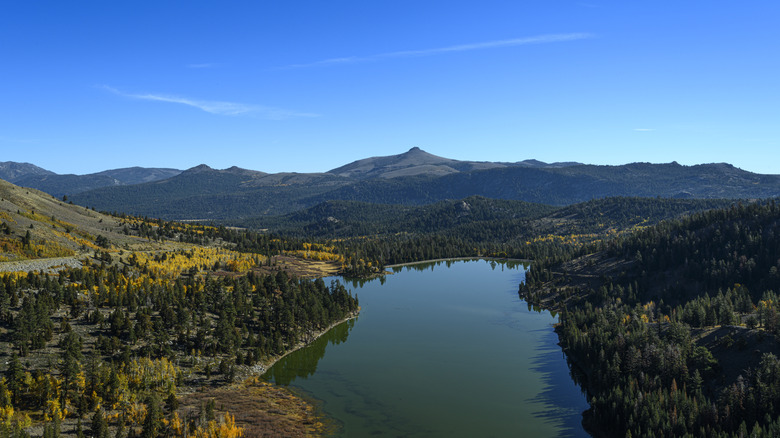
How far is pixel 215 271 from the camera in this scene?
167m

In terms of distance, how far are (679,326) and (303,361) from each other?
224ft

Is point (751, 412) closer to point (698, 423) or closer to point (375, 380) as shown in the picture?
point (698, 423)

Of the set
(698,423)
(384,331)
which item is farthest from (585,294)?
(698,423)

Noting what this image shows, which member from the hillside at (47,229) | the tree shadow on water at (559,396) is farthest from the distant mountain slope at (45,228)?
the tree shadow on water at (559,396)

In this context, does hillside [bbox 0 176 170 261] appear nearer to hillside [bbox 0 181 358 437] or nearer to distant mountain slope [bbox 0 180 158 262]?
distant mountain slope [bbox 0 180 158 262]

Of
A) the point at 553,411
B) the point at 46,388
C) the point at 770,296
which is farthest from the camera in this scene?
the point at 770,296

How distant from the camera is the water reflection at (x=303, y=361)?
91812 mm

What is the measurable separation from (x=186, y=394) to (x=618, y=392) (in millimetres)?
63154

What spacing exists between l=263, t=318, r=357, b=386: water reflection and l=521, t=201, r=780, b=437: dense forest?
49.8 meters

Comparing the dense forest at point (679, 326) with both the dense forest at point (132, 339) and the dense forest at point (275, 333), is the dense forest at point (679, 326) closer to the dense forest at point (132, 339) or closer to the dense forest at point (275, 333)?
the dense forest at point (275, 333)

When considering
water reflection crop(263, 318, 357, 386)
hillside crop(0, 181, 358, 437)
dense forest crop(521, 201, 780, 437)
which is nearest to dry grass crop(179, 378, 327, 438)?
hillside crop(0, 181, 358, 437)

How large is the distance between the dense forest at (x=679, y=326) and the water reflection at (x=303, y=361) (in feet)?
163

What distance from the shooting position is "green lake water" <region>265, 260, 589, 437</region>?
237 feet

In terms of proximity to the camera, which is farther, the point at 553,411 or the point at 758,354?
A: the point at 553,411
